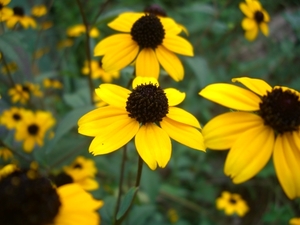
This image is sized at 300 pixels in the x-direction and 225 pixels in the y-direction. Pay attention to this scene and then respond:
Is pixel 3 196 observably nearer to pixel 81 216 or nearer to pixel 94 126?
pixel 81 216

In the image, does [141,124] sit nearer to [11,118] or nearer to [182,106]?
[11,118]

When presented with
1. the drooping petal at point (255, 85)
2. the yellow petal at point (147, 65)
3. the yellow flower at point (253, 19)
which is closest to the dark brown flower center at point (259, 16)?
the yellow flower at point (253, 19)

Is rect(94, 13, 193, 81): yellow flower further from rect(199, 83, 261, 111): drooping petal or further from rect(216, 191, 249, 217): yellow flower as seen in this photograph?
→ rect(216, 191, 249, 217): yellow flower

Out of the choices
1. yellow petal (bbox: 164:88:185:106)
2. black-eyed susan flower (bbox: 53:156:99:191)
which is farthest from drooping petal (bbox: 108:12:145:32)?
black-eyed susan flower (bbox: 53:156:99:191)

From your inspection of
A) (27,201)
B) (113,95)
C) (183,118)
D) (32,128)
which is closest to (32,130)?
(32,128)

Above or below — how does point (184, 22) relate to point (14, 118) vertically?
above

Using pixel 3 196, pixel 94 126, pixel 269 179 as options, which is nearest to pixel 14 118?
pixel 94 126

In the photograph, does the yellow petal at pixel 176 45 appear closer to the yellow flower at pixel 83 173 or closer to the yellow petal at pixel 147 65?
the yellow petal at pixel 147 65
